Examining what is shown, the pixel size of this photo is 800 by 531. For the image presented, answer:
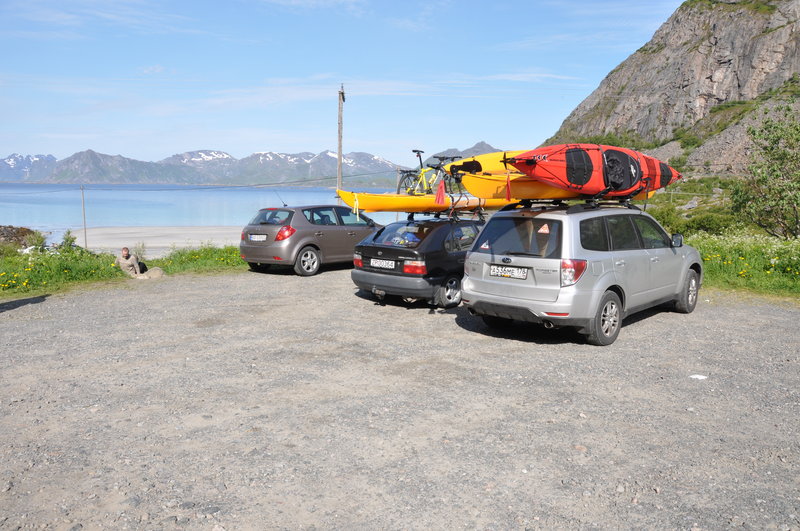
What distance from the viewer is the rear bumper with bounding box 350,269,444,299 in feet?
31.9

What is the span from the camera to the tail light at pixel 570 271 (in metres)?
7.41

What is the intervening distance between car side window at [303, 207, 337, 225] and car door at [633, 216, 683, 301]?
7477 millimetres

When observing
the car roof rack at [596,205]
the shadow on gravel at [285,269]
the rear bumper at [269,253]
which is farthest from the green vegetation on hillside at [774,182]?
the rear bumper at [269,253]

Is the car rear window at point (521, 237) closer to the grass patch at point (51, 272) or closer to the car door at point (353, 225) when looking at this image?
the car door at point (353, 225)

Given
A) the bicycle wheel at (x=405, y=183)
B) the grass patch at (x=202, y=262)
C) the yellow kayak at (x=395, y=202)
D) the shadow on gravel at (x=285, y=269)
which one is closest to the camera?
the yellow kayak at (x=395, y=202)

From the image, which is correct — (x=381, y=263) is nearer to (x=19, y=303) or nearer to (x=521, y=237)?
(x=521, y=237)

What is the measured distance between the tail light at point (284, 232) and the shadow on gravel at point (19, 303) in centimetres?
451

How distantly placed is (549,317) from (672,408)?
6.61 feet

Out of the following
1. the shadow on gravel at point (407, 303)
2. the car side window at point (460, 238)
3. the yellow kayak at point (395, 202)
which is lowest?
the shadow on gravel at point (407, 303)

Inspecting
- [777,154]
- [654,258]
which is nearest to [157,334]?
[654,258]

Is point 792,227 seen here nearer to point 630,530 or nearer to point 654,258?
point 654,258

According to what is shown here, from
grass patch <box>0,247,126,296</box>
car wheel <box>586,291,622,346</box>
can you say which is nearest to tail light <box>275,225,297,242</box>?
grass patch <box>0,247,126,296</box>

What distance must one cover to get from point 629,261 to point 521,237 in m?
1.53

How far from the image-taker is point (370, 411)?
5547 millimetres
